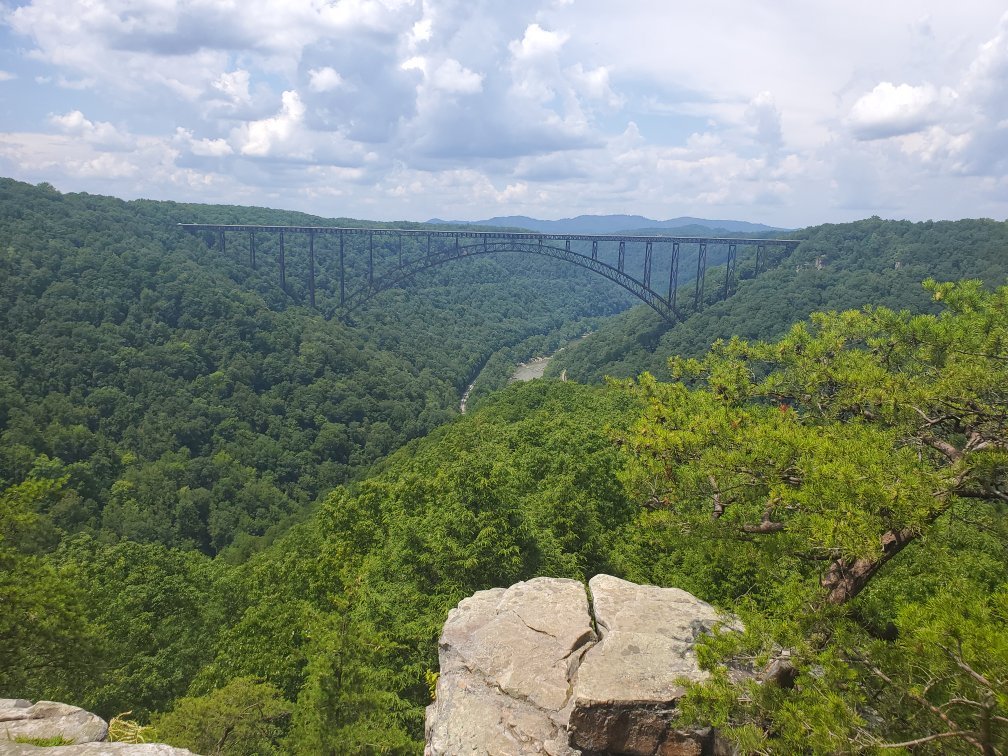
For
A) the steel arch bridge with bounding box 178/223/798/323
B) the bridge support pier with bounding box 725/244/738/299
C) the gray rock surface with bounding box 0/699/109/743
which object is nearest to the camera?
the gray rock surface with bounding box 0/699/109/743

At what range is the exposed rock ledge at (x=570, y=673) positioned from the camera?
5930mm

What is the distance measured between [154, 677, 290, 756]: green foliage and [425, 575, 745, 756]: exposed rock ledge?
481 centimetres

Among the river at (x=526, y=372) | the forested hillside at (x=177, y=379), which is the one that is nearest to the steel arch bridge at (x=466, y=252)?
the forested hillside at (x=177, y=379)

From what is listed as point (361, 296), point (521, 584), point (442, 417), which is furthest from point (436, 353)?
point (521, 584)

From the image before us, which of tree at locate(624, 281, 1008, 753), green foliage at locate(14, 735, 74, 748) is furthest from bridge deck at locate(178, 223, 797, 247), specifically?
green foliage at locate(14, 735, 74, 748)

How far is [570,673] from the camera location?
6699mm

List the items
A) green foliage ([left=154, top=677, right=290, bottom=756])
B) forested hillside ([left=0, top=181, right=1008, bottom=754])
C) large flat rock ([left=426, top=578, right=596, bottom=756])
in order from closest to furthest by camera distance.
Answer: forested hillside ([left=0, top=181, right=1008, bottom=754]), large flat rock ([left=426, top=578, right=596, bottom=756]), green foliage ([left=154, top=677, right=290, bottom=756])

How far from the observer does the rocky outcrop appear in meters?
5.70

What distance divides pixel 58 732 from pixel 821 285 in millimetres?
72431

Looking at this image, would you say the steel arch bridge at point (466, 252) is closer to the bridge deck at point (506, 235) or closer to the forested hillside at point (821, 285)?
the bridge deck at point (506, 235)

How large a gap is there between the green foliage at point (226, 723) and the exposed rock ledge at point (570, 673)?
4810 millimetres

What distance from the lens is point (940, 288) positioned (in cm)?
782

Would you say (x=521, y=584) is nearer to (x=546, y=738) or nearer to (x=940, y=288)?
(x=546, y=738)

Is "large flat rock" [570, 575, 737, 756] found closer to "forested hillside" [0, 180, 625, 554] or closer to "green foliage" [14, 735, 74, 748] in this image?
"green foliage" [14, 735, 74, 748]
